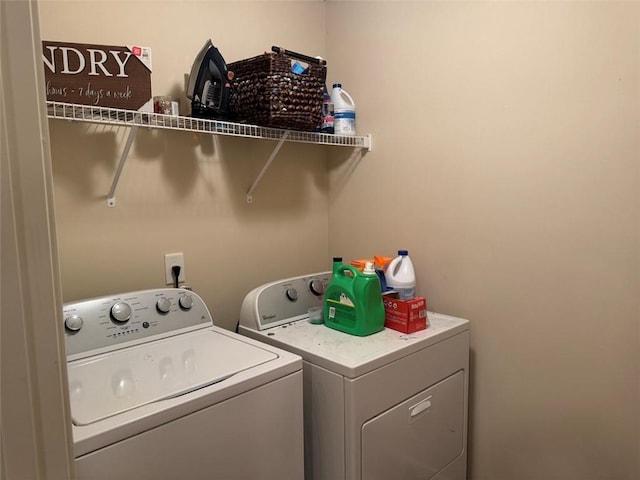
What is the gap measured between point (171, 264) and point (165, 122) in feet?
1.79

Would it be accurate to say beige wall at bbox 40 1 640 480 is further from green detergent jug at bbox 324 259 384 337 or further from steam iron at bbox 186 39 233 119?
green detergent jug at bbox 324 259 384 337

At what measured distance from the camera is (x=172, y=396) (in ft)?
3.42

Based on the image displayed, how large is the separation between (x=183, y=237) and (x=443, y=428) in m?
1.21

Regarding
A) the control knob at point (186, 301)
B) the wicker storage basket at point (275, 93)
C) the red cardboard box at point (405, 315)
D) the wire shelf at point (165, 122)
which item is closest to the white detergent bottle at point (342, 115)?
the wire shelf at point (165, 122)

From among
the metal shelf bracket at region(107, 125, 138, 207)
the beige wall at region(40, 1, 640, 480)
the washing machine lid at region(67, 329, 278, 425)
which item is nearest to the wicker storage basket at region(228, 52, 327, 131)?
the beige wall at region(40, 1, 640, 480)

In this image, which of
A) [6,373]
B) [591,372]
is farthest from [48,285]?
[591,372]

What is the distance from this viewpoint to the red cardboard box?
5.16 feet

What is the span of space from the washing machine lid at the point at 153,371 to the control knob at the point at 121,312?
0.10 metres

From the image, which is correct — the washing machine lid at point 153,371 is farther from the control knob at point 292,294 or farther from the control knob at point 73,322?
the control knob at point 292,294

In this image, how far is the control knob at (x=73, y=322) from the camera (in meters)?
1.27

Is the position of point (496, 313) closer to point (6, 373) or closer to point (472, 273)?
point (472, 273)

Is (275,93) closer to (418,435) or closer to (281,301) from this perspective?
(281,301)

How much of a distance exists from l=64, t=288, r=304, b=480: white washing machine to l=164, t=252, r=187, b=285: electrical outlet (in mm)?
177

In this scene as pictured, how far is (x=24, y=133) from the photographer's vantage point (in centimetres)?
55
